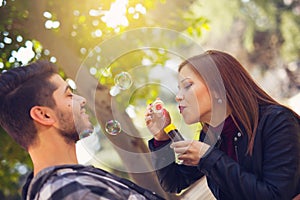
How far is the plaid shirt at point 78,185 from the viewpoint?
1540 millimetres

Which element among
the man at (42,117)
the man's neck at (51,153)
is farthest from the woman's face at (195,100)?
the man's neck at (51,153)

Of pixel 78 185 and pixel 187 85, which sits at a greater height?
pixel 187 85

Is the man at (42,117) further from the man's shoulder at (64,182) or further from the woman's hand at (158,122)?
the woman's hand at (158,122)

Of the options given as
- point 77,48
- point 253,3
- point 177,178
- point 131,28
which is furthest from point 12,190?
point 253,3

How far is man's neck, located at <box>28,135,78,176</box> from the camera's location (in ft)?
5.74

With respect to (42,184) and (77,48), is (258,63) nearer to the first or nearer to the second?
(77,48)

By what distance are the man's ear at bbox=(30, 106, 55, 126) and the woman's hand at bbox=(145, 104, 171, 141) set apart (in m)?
0.30

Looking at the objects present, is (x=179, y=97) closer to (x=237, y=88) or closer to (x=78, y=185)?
(x=237, y=88)

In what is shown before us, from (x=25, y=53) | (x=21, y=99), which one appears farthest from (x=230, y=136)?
(x=25, y=53)

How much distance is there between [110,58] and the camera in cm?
269

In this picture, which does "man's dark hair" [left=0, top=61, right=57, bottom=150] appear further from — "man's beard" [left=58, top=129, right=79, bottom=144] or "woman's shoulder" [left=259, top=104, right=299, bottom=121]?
"woman's shoulder" [left=259, top=104, right=299, bottom=121]

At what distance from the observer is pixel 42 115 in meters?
1.79

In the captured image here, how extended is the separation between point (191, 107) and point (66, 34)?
1.77 m

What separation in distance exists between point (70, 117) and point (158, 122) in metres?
0.28
